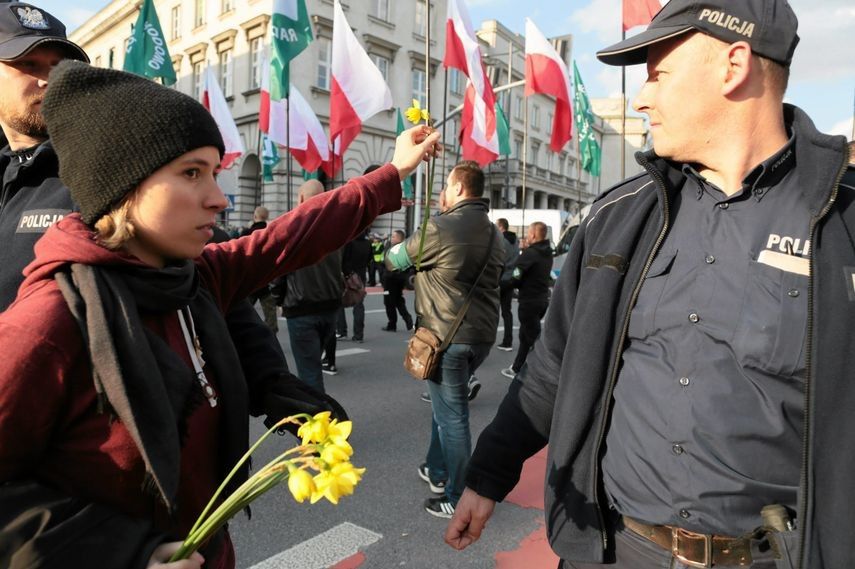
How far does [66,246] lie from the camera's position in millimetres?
1119

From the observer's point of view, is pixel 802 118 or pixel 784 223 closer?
pixel 784 223

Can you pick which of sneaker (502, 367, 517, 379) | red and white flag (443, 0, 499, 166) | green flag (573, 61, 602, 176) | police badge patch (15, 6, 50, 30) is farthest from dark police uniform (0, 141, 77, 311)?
green flag (573, 61, 602, 176)

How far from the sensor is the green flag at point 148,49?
10.5m

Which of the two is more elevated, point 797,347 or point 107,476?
point 797,347

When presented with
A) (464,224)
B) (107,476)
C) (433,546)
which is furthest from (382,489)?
(107,476)

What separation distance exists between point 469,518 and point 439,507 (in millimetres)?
1889

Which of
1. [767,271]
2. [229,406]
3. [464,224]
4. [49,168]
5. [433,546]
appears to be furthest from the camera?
[464,224]

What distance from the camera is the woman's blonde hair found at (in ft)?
3.86

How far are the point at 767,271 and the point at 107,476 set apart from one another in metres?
1.48

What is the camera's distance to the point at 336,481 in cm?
92

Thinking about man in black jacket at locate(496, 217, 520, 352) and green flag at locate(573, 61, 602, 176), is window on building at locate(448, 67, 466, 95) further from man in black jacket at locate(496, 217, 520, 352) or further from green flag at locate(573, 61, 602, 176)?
man in black jacket at locate(496, 217, 520, 352)

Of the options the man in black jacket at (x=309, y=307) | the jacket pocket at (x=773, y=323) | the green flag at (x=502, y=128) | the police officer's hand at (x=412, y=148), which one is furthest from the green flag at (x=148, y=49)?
the jacket pocket at (x=773, y=323)

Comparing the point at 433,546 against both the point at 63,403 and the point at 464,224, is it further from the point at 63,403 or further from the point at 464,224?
the point at 63,403

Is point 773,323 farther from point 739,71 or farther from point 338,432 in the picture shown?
point 338,432
